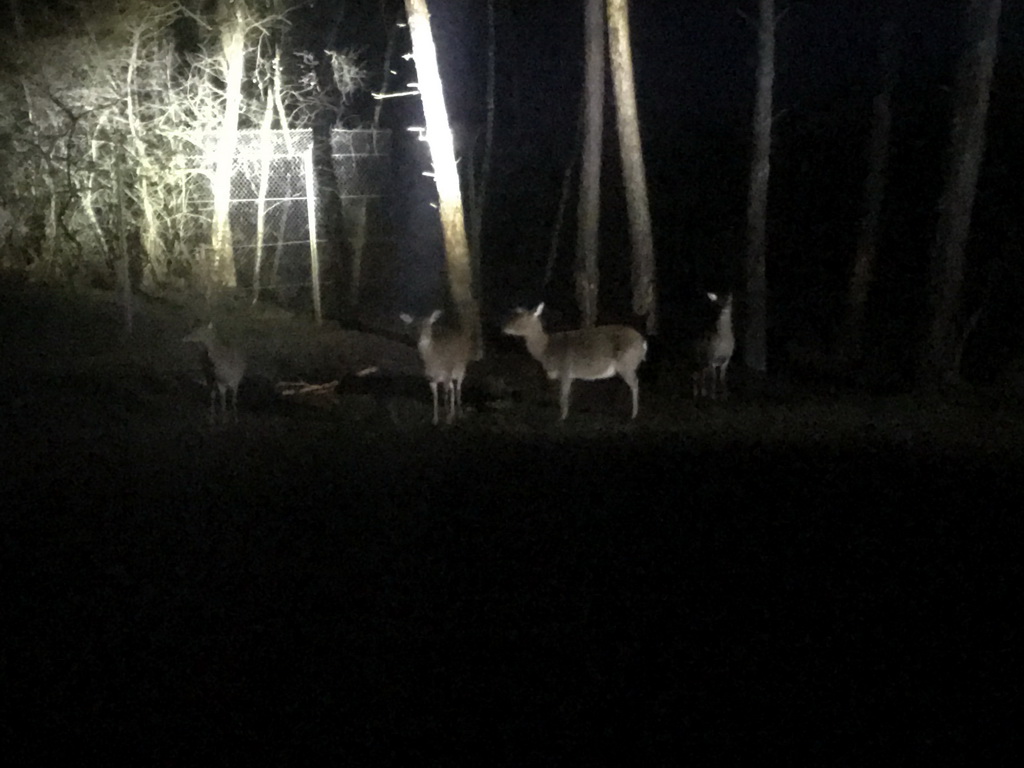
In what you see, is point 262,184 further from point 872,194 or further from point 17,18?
point 872,194

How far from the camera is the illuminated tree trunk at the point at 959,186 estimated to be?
1781 cm

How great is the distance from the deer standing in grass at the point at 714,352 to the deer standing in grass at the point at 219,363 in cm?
583

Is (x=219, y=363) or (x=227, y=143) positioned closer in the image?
A: (x=219, y=363)

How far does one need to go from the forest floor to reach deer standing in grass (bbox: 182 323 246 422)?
43cm

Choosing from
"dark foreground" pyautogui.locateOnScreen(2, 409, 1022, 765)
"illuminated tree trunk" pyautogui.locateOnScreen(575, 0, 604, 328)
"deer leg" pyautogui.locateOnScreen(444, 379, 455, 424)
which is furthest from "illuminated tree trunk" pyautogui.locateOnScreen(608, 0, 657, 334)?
"dark foreground" pyautogui.locateOnScreen(2, 409, 1022, 765)

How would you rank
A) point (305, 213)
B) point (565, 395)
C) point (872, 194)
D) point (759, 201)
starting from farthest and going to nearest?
point (872, 194), point (305, 213), point (759, 201), point (565, 395)

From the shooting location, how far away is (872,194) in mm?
21984

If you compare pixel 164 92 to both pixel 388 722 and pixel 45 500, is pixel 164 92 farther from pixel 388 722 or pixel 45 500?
pixel 388 722

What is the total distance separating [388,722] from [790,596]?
3012 mm

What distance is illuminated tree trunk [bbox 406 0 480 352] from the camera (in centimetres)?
1695

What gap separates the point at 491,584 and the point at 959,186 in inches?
485

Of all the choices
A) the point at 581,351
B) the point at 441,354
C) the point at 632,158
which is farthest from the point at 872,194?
the point at 441,354

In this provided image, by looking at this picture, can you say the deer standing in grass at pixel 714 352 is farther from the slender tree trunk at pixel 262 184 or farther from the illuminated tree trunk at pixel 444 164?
the slender tree trunk at pixel 262 184

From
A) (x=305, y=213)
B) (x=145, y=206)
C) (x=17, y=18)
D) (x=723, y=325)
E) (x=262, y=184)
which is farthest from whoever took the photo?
(x=305, y=213)
